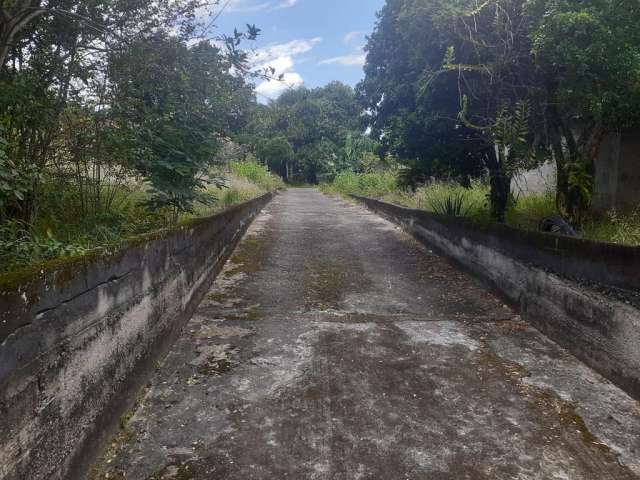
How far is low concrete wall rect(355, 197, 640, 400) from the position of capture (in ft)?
9.85

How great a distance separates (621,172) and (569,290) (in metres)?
4.78

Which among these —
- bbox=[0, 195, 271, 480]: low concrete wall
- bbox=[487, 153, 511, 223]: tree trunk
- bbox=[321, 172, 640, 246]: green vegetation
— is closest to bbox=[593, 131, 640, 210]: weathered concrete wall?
bbox=[321, 172, 640, 246]: green vegetation

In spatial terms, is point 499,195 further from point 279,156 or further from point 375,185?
point 279,156

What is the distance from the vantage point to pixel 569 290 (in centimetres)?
366

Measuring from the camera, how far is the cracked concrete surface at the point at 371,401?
89.1 inches

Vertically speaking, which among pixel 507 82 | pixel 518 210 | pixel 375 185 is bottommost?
pixel 518 210

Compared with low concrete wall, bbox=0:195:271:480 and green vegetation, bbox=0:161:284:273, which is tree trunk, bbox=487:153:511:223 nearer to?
green vegetation, bbox=0:161:284:273

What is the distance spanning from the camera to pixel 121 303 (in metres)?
2.69

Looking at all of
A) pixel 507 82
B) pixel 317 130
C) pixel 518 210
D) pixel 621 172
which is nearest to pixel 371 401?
pixel 507 82

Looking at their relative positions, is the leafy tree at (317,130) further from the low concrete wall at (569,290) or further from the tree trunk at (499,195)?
the low concrete wall at (569,290)

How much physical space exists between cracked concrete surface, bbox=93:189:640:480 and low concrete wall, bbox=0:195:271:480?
9.7 inches

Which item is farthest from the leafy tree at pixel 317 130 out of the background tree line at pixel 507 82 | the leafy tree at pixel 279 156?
the background tree line at pixel 507 82

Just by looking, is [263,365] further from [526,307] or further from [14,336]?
[526,307]

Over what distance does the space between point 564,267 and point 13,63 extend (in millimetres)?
5370
